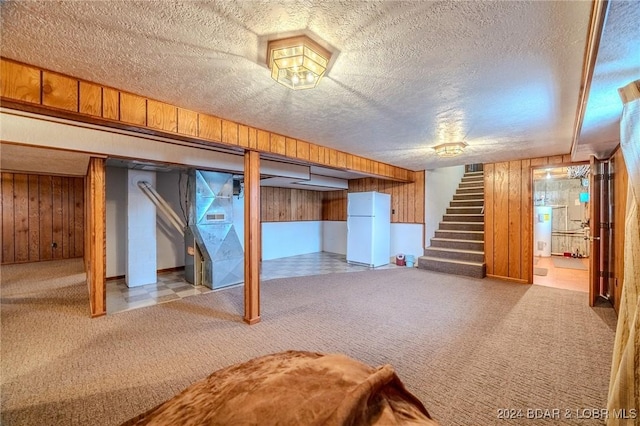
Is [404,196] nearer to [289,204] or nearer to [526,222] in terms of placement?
[526,222]

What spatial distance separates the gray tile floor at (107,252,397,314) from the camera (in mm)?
3778

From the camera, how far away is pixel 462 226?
6098 millimetres

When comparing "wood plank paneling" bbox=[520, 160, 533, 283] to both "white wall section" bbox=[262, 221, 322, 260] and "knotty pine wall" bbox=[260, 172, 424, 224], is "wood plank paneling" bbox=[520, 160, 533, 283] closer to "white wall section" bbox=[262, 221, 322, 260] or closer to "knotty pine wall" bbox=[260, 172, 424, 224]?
"knotty pine wall" bbox=[260, 172, 424, 224]

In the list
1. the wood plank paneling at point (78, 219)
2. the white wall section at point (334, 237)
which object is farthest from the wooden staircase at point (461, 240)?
the wood plank paneling at point (78, 219)

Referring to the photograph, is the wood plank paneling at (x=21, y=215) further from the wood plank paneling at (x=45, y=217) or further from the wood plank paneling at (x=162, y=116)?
the wood plank paneling at (x=162, y=116)

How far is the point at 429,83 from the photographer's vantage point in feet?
6.25

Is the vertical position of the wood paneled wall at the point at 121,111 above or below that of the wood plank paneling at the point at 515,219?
above

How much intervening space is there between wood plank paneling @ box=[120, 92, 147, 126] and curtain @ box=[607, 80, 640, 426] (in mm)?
3350

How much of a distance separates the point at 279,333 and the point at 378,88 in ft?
8.23

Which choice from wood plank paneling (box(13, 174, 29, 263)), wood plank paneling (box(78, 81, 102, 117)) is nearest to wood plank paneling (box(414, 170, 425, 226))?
wood plank paneling (box(78, 81, 102, 117))

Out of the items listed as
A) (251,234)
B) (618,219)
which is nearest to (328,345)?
(251,234)

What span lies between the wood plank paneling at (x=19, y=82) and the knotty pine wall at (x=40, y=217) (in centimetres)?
678

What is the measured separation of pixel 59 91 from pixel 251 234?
1.90 m

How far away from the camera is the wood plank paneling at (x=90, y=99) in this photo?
1880mm
